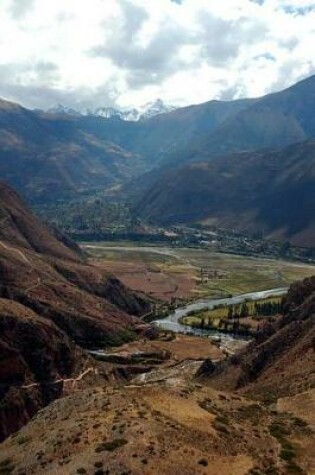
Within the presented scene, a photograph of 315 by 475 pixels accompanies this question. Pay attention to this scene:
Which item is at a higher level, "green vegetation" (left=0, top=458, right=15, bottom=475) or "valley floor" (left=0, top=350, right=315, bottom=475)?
"valley floor" (left=0, top=350, right=315, bottom=475)

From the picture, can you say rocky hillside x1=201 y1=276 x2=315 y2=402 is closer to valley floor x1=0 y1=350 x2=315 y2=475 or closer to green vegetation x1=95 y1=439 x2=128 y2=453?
valley floor x1=0 y1=350 x2=315 y2=475

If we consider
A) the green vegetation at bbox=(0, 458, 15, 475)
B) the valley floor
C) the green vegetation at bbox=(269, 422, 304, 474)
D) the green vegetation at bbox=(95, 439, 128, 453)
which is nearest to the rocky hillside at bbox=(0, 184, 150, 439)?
the valley floor

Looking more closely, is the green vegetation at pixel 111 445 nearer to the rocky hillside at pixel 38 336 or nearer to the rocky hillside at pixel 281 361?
the rocky hillside at pixel 281 361

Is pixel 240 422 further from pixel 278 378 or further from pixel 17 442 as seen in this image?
pixel 278 378

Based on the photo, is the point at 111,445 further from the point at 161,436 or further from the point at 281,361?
the point at 281,361

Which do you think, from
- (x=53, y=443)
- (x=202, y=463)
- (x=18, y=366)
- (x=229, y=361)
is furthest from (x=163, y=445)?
(x=229, y=361)

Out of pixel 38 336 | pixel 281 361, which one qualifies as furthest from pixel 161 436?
pixel 38 336

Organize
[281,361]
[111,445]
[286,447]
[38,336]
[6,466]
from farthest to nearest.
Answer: [38,336] → [281,361] → [286,447] → [6,466] → [111,445]

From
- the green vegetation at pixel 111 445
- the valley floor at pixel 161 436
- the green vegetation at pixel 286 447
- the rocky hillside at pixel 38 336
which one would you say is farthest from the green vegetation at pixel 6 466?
the rocky hillside at pixel 38 336
